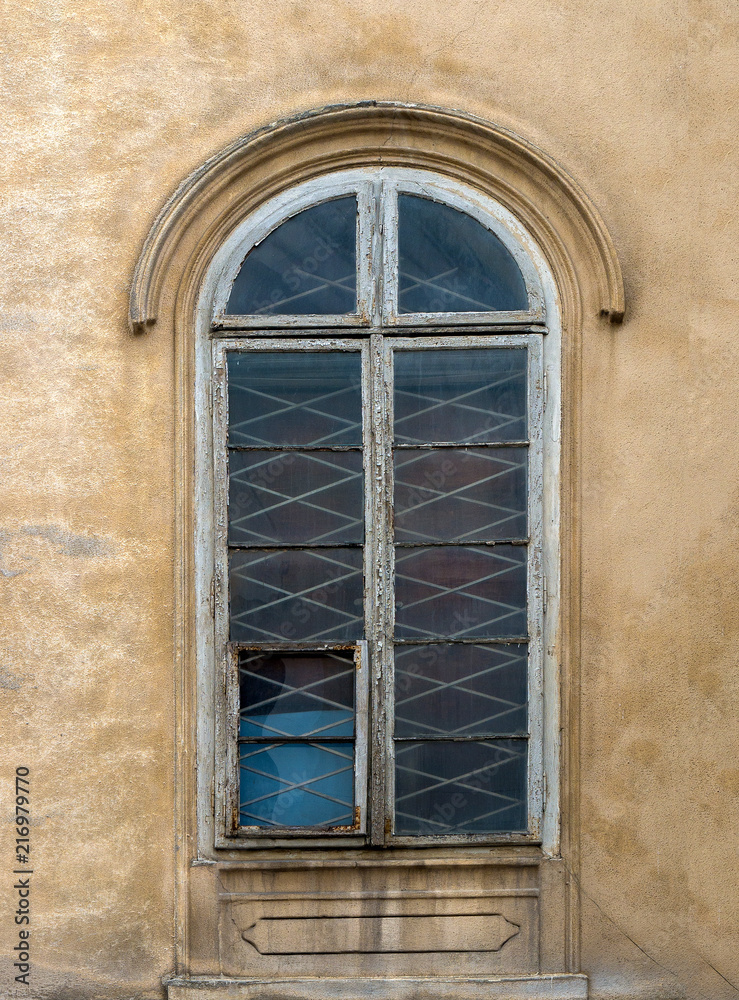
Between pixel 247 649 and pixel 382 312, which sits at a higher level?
pixel 382 312

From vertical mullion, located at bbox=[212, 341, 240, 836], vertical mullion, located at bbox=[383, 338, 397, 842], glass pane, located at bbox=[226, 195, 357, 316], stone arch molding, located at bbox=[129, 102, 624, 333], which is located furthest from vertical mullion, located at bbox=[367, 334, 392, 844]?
stone arch molding, located at bbox=[129, 102, 624, 333]

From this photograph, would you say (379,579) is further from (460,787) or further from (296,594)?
(460,787)

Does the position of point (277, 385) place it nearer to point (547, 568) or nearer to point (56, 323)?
point (56, 323)

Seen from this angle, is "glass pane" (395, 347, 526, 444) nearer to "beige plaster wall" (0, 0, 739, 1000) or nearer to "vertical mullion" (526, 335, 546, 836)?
"vertical mullion" (526, 335, 546, 836)

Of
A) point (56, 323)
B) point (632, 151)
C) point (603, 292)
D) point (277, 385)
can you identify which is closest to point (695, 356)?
point (603, 292)

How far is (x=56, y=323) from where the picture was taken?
4750mm

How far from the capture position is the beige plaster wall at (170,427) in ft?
15.3

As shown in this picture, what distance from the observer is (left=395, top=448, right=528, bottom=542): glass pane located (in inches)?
189

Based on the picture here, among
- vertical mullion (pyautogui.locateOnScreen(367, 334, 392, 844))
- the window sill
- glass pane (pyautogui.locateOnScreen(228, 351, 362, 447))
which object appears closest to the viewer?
the window sill

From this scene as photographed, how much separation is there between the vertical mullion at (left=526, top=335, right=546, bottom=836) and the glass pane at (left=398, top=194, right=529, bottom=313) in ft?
0.90

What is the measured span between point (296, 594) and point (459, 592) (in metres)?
0.72

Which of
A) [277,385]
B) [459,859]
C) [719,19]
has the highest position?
[719,19]

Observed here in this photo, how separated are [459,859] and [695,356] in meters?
2.40

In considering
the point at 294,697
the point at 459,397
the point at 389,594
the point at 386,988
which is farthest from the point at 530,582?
the point at 386,988
